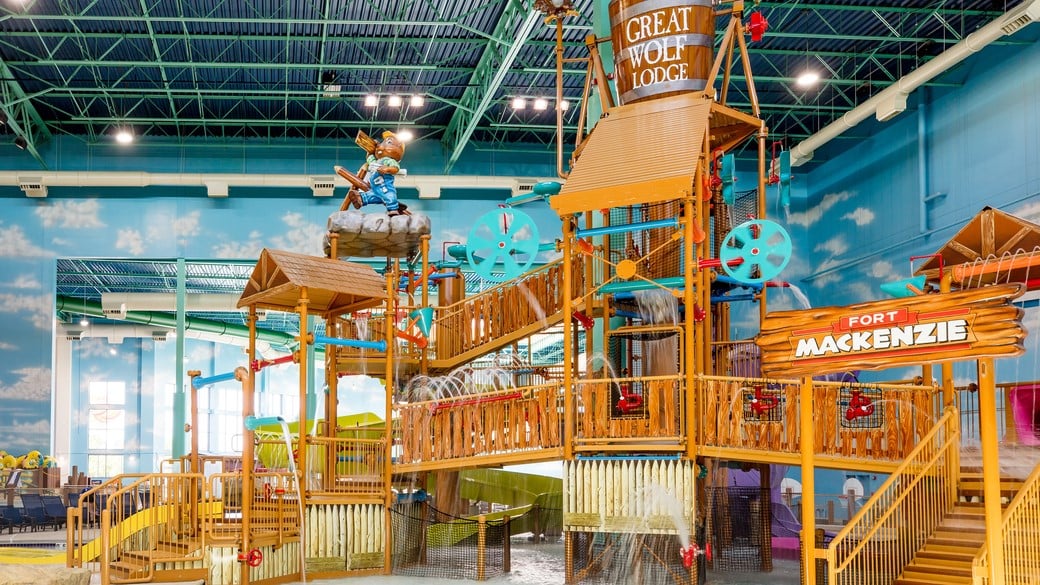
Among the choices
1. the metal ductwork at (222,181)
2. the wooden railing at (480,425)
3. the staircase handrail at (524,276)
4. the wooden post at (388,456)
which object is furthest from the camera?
the metal ductwork at (222,181)

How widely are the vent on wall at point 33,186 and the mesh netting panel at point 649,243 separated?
18.7 m

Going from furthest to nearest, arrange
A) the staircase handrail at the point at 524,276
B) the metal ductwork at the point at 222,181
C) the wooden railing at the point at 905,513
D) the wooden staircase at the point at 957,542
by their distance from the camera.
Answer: the metal ductwork at the point at 222,181, the staircase handrail at the point at 524,276, the wooden staircase at the point at 957,542, the wooden railing at the point at 905,513

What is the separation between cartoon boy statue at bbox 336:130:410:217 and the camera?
18859 millimetres

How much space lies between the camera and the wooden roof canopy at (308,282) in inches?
571

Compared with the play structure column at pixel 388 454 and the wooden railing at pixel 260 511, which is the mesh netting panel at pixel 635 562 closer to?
the play structure column at pixel 388 454

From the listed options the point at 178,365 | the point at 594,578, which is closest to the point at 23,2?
the point at 178,365

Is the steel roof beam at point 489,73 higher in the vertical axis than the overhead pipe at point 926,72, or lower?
higher

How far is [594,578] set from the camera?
47.7 feet

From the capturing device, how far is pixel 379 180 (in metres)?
19.0

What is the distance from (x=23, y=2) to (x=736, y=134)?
48.1 feet

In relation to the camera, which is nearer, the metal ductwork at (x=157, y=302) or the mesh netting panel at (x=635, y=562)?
the mesh netting panel at (x=635, y=562)

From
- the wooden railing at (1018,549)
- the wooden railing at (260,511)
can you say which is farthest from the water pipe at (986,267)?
the wooden railing at (260,511)

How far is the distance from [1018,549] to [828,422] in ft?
14.3

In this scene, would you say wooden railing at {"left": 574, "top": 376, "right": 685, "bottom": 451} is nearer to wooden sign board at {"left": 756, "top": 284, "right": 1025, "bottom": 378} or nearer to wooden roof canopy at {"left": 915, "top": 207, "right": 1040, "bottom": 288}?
wooden roof canopy at {"left": 915, "top": 207, "right": 1040, "bottom": 288}
